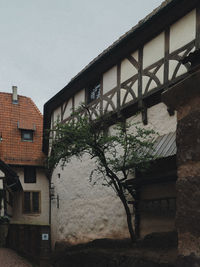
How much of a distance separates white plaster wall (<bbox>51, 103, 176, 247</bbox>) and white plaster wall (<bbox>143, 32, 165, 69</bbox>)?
1.23 m

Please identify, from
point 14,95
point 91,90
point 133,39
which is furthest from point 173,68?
point 14,95

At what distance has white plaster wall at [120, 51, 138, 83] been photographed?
10.3 metres

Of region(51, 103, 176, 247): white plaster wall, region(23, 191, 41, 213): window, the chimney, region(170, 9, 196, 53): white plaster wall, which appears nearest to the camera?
region(170, 9, 196, 53): white plaster wall

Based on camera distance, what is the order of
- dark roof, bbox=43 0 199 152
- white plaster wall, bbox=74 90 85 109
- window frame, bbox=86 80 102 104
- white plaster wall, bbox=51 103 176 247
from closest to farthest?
dark roof, bbox=43 0 199 152
white plaster wall, bbox=51 103 176 247
window frame, bbox=86 80 102 104
white plaster wall, bbox=74 90 85 109

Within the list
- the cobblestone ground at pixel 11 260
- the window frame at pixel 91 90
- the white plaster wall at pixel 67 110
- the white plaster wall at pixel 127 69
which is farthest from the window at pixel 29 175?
the white plaster wall at pixel 127 69

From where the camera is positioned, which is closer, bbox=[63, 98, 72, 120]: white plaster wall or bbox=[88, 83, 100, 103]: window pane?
bbox=[88, 83, 100, 103]: window pane

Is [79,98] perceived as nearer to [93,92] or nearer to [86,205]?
[93,92]

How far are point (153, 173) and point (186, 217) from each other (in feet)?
21.6

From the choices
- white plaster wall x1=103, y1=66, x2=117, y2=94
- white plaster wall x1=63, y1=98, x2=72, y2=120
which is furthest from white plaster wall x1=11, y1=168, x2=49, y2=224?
white plaster wall x1=103, y1=66, x2=117, y2=94

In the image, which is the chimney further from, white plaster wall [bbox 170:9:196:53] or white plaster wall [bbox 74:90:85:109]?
white plaster wall [bbox 170:9:196:53]

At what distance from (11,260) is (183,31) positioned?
32.5 feet

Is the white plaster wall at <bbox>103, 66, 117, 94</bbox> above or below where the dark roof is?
below

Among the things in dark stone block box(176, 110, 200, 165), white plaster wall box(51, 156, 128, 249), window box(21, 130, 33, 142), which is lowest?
white plaster wall box(51, 156, 128, 249)

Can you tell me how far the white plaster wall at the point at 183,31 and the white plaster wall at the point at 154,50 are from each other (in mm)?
361
